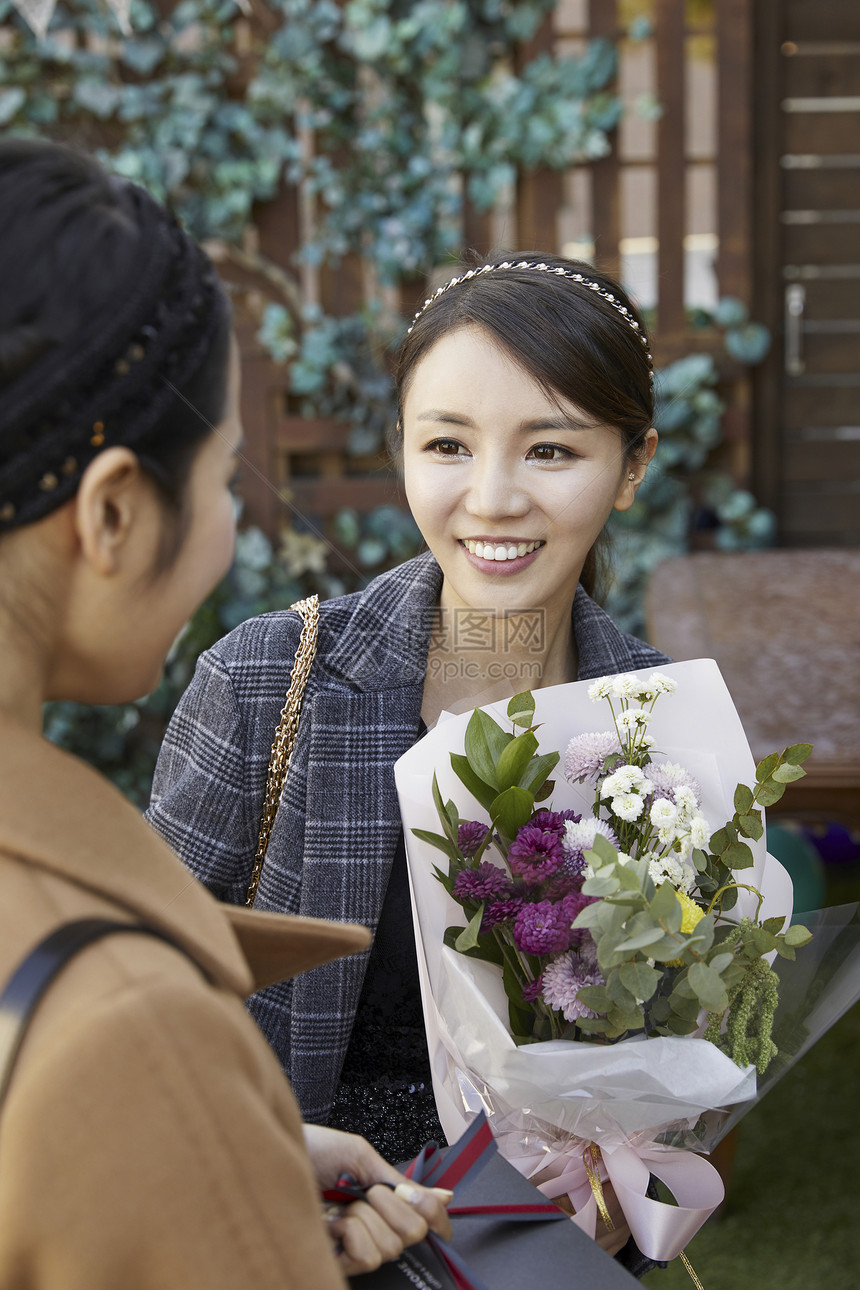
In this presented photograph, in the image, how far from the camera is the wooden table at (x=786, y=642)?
198cm

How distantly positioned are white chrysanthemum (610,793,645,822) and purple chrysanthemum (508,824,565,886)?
6 cm

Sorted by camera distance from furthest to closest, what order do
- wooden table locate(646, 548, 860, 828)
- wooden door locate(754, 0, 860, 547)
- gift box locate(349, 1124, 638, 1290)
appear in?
wooden door locate(754, 0, 860, 547), wooden table locate(646, 548, 860, 828), gift box locate(349, 1124, 638, 1290)

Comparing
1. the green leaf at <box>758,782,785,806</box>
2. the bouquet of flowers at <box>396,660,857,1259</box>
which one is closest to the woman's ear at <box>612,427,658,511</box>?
the bouquet of flowers at <box>396,660,857,1259</box>

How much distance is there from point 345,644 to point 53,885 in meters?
0.90

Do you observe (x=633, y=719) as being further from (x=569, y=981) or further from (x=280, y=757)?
(x=280, y=757)

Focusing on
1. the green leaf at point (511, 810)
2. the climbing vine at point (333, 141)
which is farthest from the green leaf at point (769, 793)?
the climbing vine at point (333, 141)

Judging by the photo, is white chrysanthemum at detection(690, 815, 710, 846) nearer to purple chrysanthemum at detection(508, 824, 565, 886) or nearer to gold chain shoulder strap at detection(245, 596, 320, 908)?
purple chrysanthemum at detection(508, 824, 565, 886)

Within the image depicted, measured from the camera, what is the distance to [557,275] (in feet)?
4.69

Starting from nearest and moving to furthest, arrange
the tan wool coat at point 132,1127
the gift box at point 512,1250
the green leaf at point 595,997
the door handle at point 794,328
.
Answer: the tan wool coat at point 132,1127 → the gift box at point 512,1250 → the green leaf at point 595,997 → the door handle at point 794,328

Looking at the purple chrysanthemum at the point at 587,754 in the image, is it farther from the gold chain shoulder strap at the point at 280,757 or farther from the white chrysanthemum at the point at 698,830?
the gold chain shoulder strap at the point at 280,757

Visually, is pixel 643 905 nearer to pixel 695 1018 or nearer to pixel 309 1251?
pixel 695 1018

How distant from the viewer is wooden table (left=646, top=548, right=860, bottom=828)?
6.51 ft

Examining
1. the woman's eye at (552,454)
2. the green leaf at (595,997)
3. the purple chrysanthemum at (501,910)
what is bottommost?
the green leaf at (595,997)

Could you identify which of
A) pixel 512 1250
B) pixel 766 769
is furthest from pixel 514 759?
pixel 512 1250
